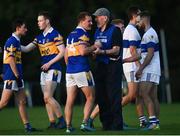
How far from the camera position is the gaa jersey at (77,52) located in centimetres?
1834

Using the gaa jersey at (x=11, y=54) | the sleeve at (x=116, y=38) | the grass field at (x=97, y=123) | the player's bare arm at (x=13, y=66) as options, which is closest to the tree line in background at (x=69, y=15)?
the grass field at (x=97, y=123)

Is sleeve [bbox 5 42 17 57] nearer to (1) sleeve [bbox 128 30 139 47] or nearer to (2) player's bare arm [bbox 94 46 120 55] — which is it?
(2) player's bare arm [bbox 94 46 120 55]

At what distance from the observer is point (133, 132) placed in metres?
17.8

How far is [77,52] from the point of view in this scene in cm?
1836

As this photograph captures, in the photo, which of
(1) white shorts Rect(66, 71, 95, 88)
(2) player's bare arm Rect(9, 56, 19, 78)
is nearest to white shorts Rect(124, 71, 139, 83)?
(1) white shorts Rect(66, 71, 95, 88)

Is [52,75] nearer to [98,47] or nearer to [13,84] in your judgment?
[13,84]

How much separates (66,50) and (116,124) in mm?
1726

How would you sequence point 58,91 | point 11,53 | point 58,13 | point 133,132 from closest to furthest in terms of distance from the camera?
point 133,132, point 11,53, point 58,91, point 58,13

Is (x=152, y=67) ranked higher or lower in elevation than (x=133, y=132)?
higher

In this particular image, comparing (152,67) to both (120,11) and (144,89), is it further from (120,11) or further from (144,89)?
(120,11)

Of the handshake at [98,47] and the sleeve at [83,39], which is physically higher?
the sleeve at [83,39]

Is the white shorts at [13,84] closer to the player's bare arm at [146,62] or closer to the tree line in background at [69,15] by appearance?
the player's bare arm at [146,62]

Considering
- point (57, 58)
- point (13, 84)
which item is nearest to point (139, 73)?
point (57, 58)

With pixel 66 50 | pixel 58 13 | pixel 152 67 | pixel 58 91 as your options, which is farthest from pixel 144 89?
pixel 58 13
